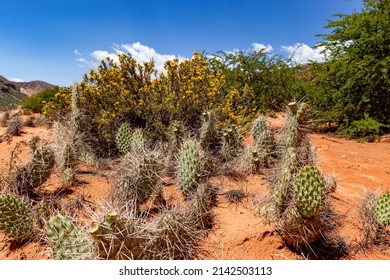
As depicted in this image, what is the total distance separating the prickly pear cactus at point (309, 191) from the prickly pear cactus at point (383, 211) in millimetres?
1210

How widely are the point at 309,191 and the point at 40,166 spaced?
3288mm

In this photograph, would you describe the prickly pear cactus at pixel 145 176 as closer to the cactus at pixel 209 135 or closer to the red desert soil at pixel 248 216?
the red desert soil at pixel 248 216

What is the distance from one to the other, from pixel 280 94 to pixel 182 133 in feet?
24.6

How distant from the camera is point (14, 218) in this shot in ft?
11.1

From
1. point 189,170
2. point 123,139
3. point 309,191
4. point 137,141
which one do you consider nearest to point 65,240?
point 189,170

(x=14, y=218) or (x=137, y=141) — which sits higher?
(x=137, y=141)

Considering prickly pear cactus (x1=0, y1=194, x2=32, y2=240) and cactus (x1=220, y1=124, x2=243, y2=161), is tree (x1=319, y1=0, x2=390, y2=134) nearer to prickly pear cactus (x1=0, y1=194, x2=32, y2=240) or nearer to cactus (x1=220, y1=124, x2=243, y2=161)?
cactus (x1=220, y1=124, x2=243, y2=161)

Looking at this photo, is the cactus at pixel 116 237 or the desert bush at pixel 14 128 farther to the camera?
the desert bush at pixel 14 128

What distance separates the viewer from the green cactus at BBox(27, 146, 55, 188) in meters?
4.21

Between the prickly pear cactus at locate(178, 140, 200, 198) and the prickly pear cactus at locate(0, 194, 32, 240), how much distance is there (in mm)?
1762

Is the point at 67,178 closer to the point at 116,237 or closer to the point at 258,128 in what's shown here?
the point at 116,237

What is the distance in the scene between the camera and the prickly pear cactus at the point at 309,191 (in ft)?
9.66

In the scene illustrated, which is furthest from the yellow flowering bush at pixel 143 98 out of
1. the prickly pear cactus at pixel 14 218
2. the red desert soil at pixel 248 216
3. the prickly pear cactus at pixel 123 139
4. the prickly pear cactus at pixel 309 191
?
the prickly pear cactus at pixel 309 191

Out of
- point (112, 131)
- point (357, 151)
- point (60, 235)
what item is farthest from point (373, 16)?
point (60, 235)
